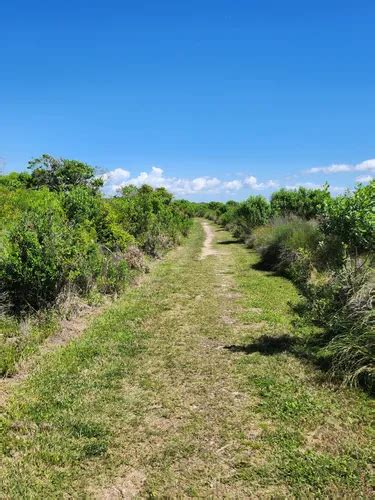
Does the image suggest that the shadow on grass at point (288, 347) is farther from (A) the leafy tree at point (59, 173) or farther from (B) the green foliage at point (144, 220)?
(A) the leafy tree at point (59, 173)

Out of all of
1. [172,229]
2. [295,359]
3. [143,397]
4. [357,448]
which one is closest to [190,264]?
[172,229]

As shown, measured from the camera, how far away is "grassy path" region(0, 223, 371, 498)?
431 cm

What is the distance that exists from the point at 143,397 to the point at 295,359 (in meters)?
2.94

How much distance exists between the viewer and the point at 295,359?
7.57 meters

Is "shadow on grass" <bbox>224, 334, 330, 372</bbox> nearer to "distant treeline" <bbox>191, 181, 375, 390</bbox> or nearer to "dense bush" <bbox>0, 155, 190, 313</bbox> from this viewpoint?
"distant treeline" <bbox>191, 181, 375, 390</bbox>

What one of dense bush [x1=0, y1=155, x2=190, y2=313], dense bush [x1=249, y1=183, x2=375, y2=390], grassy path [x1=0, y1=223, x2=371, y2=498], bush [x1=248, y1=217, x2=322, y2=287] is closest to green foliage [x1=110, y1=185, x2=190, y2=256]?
dense bush [x1=0, y1=155, x2=190, y2=313]

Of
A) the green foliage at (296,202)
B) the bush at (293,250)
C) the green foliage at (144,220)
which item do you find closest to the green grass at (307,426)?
the bush at (293,250)

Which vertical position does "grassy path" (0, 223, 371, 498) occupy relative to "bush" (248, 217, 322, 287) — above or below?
below

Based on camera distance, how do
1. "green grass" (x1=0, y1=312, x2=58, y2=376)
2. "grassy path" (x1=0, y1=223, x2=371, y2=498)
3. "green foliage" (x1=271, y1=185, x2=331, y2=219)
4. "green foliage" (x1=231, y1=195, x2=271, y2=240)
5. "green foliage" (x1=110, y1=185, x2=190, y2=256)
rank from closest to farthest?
"grassy path" (x1=0, y1=223, x2=371, y2=498) → "green grass" (x1=0, y1=312, x2=58, y2=376) → "green foliage" (x1=110, y1=185, x2=190, y2=256) → "green foliage" (x1=271, y1=185, x2=331, y2=219) → "green foliage" (x1=231, y1=195, x2=271, y2=240)

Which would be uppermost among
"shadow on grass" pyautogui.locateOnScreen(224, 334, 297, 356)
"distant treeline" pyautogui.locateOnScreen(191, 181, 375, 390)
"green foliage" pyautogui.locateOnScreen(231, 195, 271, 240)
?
"green foliage" pyautogui.locateOnScreen(231, 195, 271, 240)

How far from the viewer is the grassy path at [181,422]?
4.31 m

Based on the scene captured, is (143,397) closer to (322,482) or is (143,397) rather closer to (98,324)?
(322,482)

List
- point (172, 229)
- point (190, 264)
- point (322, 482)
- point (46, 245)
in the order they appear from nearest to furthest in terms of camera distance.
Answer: point (322, 482), point (46, 245), point (190, 264), point (172, 229)

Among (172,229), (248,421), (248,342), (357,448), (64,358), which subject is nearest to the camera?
(357,448)
